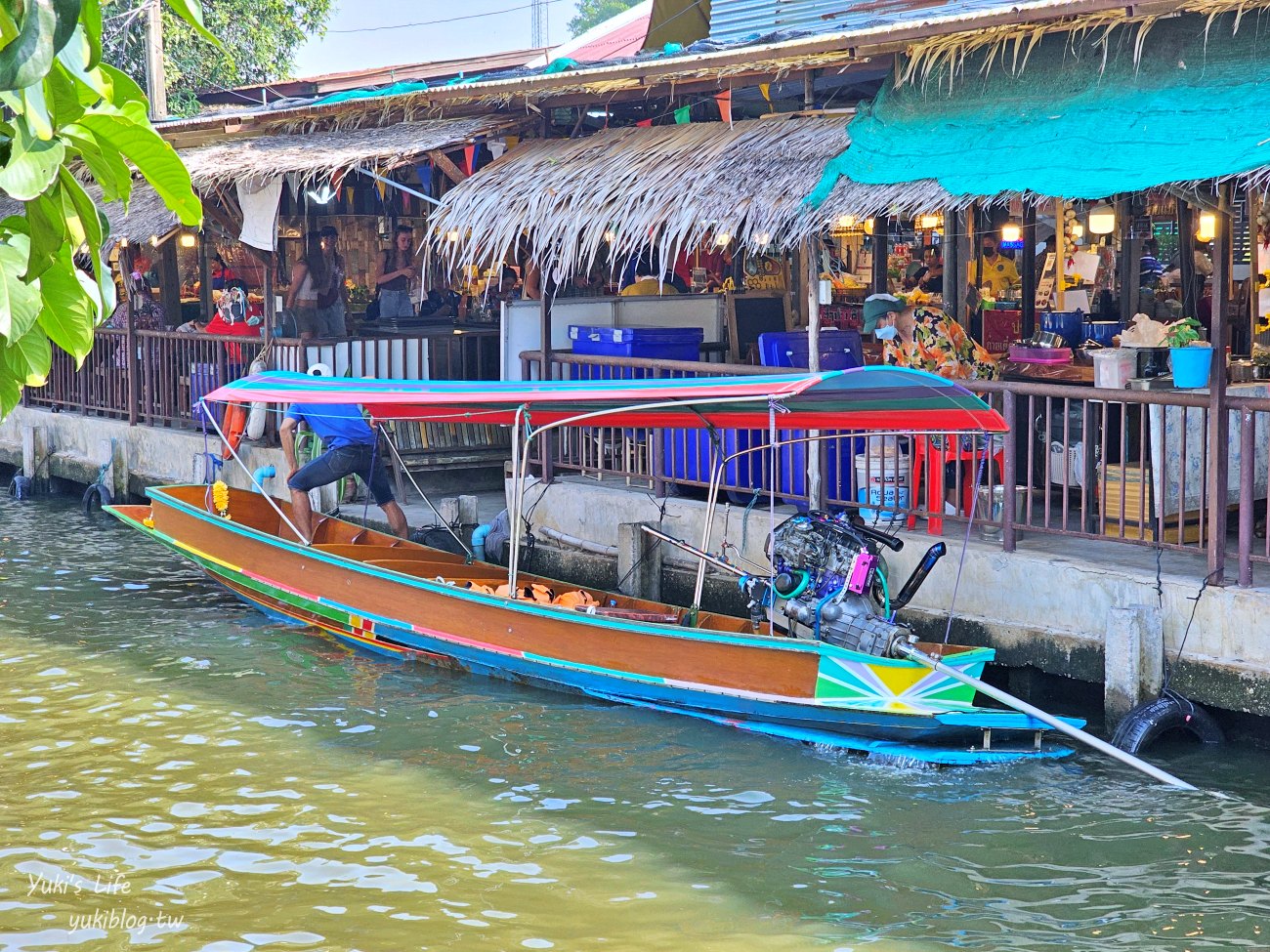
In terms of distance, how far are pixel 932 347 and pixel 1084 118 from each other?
2227 mm

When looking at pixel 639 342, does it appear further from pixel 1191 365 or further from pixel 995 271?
pixel 995 271

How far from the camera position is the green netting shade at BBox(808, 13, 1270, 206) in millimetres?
7461

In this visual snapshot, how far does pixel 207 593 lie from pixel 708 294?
483 cm

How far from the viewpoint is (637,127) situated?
1148 cm

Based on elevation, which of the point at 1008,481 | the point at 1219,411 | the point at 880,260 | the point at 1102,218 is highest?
the point at 1102,218

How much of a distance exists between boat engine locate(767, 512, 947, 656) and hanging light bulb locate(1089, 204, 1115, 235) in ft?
14.5

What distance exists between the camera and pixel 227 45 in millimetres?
26516

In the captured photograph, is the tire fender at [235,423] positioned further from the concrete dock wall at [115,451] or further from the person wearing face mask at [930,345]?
the person wearing face mask at [930,345]

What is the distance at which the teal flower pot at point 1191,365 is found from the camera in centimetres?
828

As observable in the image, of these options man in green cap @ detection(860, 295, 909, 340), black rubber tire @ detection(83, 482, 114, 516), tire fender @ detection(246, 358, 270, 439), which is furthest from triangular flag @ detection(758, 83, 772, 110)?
black rubber tire @ detection(83, 482, 114, 516)

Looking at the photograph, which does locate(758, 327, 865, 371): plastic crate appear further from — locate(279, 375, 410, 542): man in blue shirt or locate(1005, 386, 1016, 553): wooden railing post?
locate(279, 375, 410, 542): man in blue shirt

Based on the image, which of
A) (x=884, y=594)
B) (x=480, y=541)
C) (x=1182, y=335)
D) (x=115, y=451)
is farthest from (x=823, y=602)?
(x=115, y=451)

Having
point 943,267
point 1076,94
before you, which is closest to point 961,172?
point 1076,94

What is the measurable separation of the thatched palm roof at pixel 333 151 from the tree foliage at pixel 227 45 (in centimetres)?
1280
